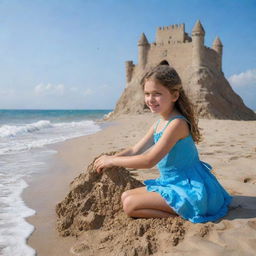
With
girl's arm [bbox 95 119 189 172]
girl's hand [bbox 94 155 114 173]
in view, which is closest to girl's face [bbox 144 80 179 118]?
girl's arm [bbox 95 119 189 172]

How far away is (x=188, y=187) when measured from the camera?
2520mm

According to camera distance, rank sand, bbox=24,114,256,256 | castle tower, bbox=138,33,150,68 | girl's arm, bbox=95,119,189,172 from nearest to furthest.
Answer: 1. sand, bbox=24,114,256,256
2. girl's arm, bbox=95,119,189,172
3. castle tower, bbox=138,33,150,68

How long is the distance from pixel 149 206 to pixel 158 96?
3.17 ft

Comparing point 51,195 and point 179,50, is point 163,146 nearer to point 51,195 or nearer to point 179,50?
point 51,195

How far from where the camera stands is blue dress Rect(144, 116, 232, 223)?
95.8 inches

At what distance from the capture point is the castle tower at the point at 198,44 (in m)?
24.3

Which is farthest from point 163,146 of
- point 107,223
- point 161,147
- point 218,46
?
point 218,46

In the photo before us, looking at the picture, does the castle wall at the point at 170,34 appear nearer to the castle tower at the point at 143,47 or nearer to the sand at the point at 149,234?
the castle tower at the point at 143,47

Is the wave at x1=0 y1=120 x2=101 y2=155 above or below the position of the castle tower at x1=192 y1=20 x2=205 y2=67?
below

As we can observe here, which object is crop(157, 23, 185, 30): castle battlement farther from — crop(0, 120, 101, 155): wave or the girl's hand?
the girl's hand

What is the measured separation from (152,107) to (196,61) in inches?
938

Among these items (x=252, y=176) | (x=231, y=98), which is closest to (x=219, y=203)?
(x=252, y=176)

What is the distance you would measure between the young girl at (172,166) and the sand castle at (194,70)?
67.0ft

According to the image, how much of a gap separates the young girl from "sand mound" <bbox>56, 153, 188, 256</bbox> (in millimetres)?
127
